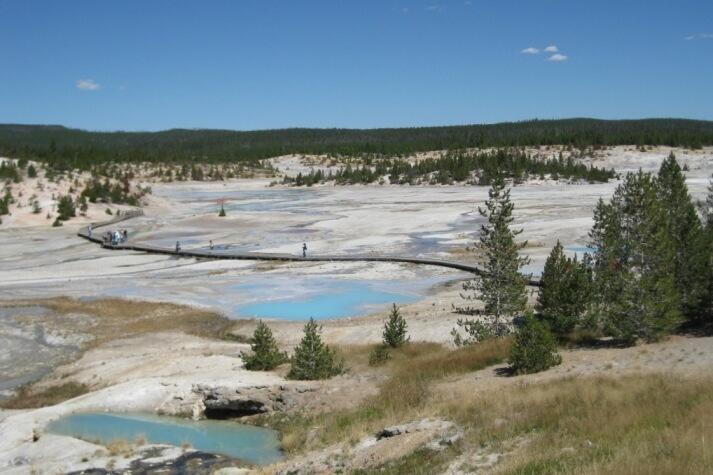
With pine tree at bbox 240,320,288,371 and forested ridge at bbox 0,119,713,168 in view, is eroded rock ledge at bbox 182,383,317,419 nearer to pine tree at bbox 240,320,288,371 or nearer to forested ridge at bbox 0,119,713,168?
pine tree at bbox 240,320,288,371

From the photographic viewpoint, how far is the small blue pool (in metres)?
15.8

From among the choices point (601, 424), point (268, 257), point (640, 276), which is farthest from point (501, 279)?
point (268, 257)

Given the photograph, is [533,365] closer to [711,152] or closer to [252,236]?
[252,236]

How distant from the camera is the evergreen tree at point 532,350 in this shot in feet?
57.2

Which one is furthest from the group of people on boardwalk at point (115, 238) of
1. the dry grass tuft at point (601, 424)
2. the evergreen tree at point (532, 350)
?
the dry grass tuft at point (601, 424)

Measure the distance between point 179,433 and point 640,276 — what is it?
41.0 feet

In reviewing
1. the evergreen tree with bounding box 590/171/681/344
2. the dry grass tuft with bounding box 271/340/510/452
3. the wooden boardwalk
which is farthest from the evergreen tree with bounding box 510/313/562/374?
the wooden boardwalk

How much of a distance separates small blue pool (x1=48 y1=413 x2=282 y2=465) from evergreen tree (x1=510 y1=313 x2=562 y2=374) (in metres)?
5.82

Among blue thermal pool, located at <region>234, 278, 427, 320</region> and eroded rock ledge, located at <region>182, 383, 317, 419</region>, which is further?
blue thermal pool, located at <region>234, 278, 427, 320</region>

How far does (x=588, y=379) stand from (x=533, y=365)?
2642 millimetres

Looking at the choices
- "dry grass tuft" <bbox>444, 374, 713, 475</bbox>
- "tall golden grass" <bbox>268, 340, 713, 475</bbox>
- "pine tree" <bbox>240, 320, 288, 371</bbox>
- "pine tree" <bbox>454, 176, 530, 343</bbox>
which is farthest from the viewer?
"pine tree" <bbox>454, 176, 530, 343</bbox>

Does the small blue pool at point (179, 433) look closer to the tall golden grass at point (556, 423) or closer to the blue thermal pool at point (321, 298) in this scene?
the tall golden grass at point (556, 423)

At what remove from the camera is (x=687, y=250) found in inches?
886

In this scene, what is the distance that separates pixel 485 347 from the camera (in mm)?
20656
